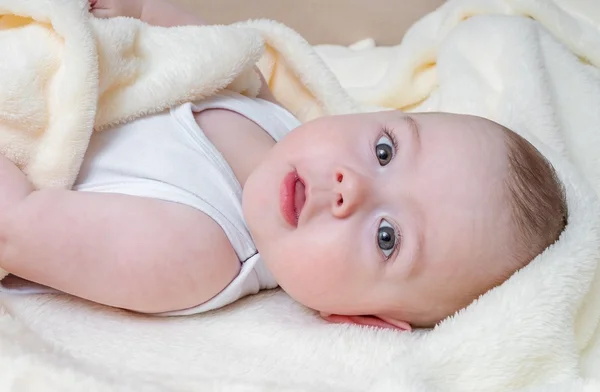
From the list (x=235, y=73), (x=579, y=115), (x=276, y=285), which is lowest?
(x=276, y=285)

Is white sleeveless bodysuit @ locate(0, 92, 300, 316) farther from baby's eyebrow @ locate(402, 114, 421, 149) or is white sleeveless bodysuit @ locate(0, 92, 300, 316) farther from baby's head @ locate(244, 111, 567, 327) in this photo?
baby's eyebrow @ locate(402, 114, 421, 149)

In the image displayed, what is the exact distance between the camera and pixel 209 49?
1.10 meters

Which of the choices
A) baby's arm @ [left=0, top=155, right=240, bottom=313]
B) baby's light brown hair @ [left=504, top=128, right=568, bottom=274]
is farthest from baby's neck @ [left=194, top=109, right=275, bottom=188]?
baby's light brown hair @ [left=504, top=128, right=568, bottom=274]

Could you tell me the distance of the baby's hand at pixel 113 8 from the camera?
1.11 metres

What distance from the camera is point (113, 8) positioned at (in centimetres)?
113

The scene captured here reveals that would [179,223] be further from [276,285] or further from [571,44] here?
[571,44]

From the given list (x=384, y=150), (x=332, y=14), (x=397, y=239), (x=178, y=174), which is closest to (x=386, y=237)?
(x=397, y=239)

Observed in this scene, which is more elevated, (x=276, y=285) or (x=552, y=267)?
(x=552, y=267)

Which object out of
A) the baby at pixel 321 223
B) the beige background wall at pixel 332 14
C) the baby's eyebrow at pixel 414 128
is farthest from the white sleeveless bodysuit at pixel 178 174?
the beige background wall at pixel 332 14

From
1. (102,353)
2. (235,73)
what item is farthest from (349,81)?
(102,353)

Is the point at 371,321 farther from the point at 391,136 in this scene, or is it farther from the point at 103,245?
the point at 103,245

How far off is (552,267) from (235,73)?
549 millimetres

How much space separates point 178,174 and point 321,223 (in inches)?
Result: 8.7

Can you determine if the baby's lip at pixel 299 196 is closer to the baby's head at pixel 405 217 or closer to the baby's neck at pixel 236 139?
the baby's head at pixel 405 217
